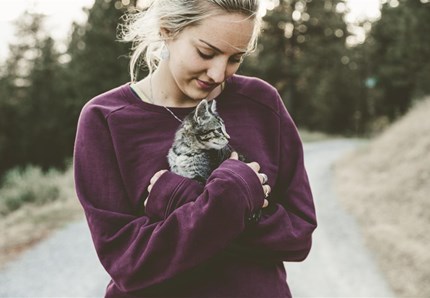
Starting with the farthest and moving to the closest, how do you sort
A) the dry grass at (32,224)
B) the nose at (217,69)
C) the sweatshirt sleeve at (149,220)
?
the dry grass at (32,224) < the nose at (217,69) < the sweatshirt sleeve at (149,220)

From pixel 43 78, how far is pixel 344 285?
2960cm

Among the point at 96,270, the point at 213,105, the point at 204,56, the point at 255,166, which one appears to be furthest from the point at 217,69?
the point at 96,270

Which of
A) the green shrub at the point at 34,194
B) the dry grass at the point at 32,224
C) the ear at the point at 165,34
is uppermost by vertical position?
the ear at the point at 165,34

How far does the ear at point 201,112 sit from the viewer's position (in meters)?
1.91

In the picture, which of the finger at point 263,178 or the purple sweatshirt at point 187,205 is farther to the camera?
the finger at point 263,178

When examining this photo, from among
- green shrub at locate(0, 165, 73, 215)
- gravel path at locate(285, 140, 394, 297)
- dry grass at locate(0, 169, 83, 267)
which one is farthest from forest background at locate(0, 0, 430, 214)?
gravel path at locate(285, 140, 394, 297)

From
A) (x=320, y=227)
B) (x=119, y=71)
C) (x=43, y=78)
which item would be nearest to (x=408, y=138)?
(x=320, y=227)

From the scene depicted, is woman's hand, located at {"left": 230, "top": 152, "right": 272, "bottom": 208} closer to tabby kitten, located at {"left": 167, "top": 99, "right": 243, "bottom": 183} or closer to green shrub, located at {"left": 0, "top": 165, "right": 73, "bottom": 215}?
tabby kitten, located at {"left": 167, "top": 99, "right": 243, "bottom": 183}

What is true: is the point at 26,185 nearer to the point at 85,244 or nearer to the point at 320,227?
the point at 85,244

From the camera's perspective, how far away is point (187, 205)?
5.51ft

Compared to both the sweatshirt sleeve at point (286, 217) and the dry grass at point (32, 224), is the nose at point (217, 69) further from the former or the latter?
the dry grass at point (32, 224)

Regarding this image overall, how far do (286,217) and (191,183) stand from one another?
0.41m

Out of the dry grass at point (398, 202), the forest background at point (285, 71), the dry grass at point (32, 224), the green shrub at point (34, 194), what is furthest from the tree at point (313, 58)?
the dry grass at point (32, 224)

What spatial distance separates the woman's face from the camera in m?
1.79
